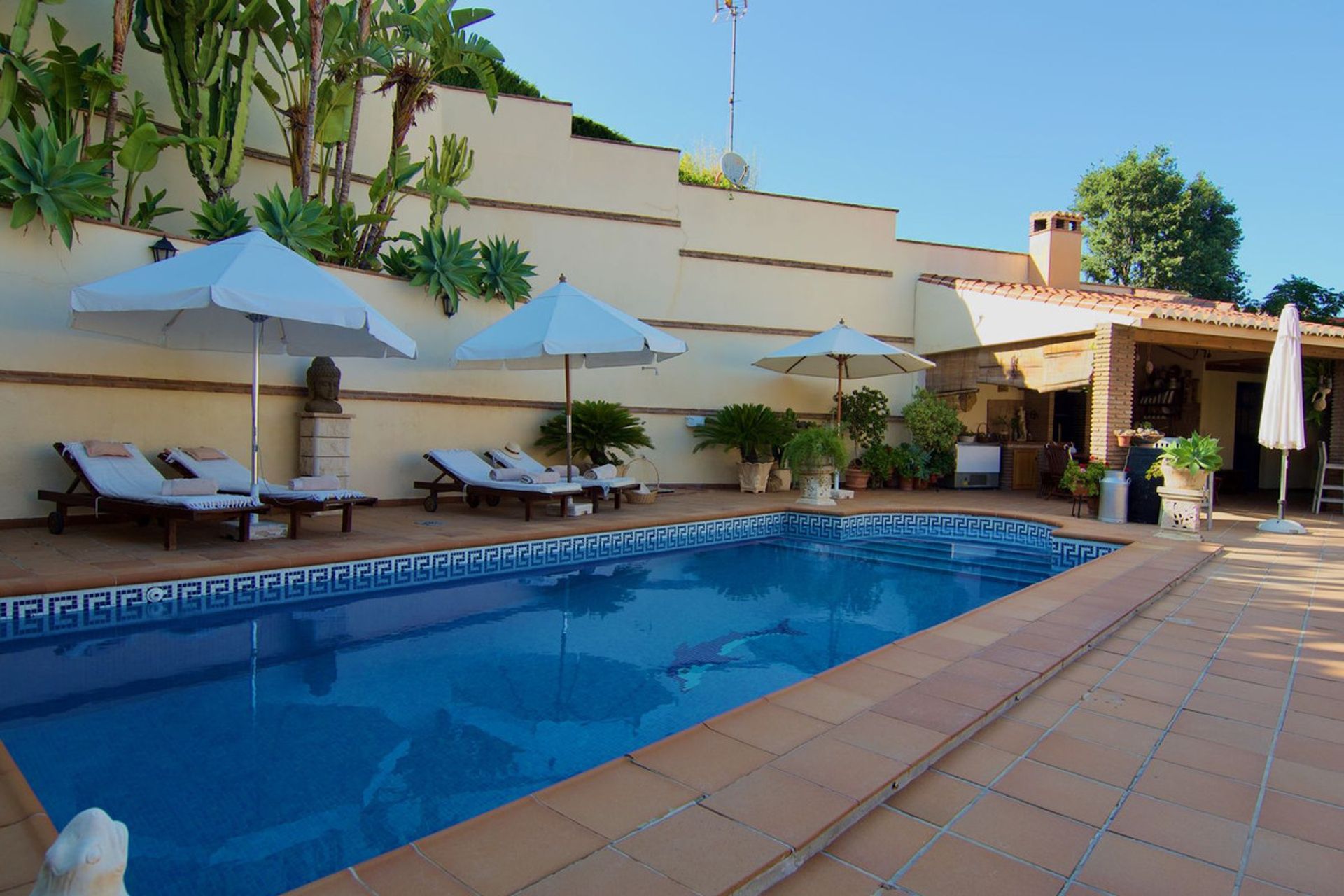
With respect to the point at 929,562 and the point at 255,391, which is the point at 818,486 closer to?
the point at 929,562

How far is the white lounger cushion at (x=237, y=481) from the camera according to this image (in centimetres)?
621

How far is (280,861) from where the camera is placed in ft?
7.32

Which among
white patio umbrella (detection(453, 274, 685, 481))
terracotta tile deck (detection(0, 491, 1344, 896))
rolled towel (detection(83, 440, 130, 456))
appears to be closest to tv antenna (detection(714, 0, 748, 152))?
white patio umbrella (detection(453, 274, 685, 481))

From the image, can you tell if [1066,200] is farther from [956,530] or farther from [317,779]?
[317,779]

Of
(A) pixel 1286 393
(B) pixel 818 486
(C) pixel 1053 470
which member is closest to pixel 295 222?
(B) pixel 818 486

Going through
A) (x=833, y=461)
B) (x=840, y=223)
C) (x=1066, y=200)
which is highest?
(x=1066, y=200)

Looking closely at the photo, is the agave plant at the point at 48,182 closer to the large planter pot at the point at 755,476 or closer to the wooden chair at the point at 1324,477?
the large planter pot at the point at 755,476

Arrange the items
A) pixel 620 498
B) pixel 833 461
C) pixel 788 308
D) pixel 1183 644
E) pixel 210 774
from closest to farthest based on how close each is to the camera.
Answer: pixel 210 774 < pixel 1183 644 < pixel 620 498 < pixel 833 461 < pixel 788 308

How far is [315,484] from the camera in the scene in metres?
6.50

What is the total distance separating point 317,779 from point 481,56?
861cm

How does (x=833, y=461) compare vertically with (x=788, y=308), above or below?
below

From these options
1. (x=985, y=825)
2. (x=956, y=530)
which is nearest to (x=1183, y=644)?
(x=985, y=825)

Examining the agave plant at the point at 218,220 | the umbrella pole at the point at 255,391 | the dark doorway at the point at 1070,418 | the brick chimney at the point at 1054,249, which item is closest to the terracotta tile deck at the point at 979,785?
the umbrella pole at the point at 255,391

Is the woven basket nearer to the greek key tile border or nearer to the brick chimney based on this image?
the greek key tile border
